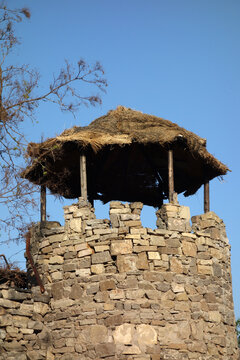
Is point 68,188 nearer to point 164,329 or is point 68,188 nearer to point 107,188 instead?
point 107,188

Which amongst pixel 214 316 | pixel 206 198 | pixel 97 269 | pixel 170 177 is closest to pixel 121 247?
pixel 97 269

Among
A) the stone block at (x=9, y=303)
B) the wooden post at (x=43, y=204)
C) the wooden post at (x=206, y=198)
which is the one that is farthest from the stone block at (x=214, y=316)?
the wooden post at (x=43, y=204)

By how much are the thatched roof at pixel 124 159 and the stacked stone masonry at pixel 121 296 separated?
1355 mm

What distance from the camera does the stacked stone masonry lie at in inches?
504

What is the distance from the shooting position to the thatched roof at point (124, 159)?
47.2ft

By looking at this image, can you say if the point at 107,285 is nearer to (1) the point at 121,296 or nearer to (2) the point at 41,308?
(1) the point at 121,296

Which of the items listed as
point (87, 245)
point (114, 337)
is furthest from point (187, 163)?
point (114, 337)

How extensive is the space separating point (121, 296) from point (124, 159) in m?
4.50

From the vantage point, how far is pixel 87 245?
13508 mm

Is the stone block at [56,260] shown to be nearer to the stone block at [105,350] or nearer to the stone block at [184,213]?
the stone block at [105,350]

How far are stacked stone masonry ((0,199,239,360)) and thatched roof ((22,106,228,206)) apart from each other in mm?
1355

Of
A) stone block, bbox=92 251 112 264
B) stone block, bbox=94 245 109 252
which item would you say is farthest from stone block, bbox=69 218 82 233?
stone block, bbox=92 251 112 264

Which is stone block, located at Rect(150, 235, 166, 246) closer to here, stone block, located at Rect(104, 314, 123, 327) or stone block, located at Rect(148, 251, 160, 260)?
stone block, located at Rect(148, 251, 160, 260)

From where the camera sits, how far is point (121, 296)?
12938 millimetres
